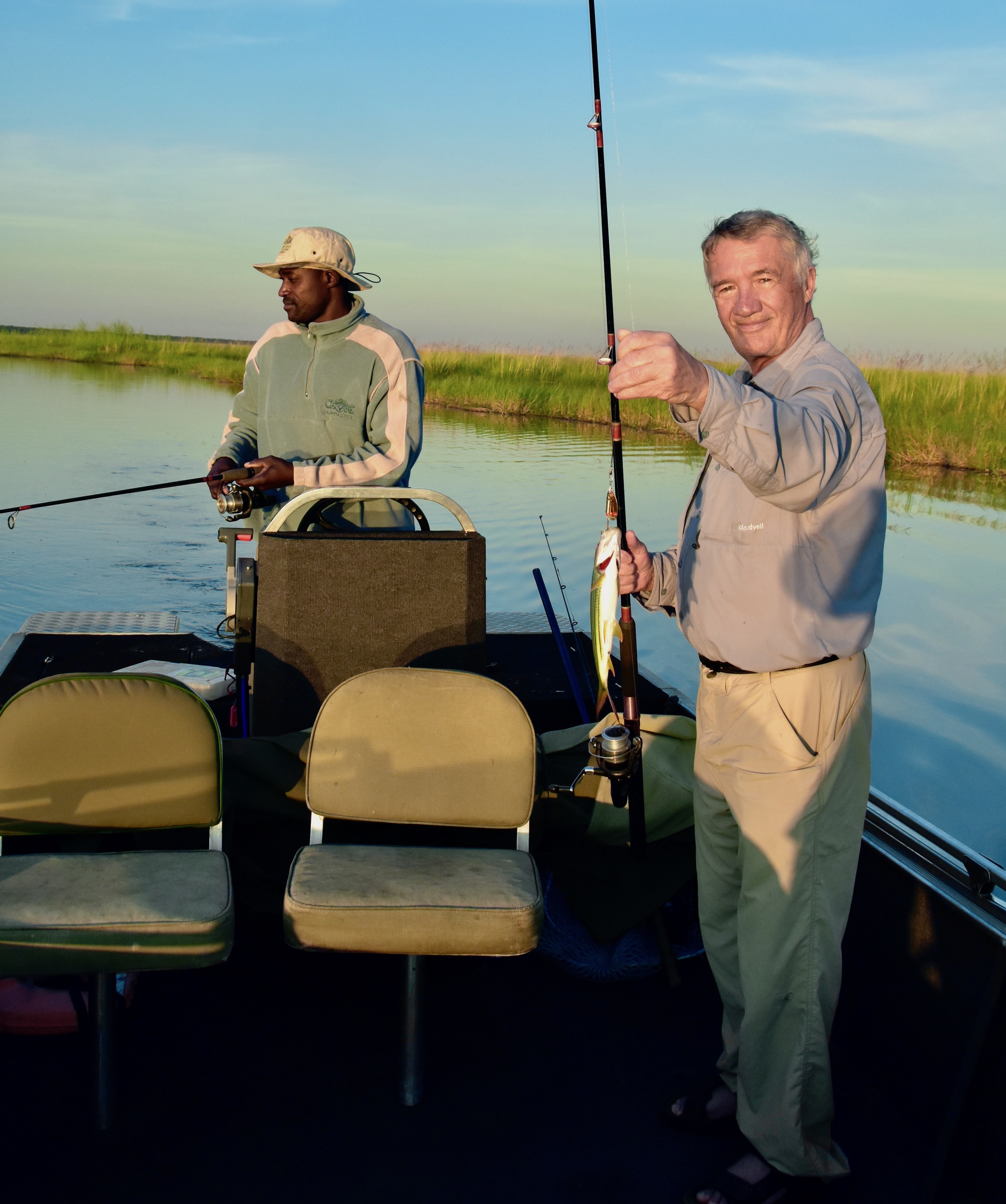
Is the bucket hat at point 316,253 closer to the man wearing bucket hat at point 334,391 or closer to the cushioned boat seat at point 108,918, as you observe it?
the man wearing bucket hat at point 334,391

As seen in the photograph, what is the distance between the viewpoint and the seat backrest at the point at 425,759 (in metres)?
2.29

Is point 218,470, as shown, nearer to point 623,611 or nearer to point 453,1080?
point 623,611

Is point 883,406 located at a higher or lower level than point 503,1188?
higher

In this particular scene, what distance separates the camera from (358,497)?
283cm

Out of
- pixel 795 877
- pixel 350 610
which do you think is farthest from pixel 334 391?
pixel 795 877

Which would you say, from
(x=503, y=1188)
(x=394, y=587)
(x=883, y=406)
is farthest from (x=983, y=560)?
(x=503, y=1188)

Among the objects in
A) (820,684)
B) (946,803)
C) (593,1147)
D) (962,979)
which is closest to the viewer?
(820,684)

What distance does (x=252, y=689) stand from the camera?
2.76 m

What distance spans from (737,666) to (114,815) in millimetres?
1296

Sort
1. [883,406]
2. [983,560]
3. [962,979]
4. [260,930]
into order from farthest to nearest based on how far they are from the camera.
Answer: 1. [883,406]
2. [983,560]
3. [260,930]
4. [962,979]

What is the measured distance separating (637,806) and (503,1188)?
743mm

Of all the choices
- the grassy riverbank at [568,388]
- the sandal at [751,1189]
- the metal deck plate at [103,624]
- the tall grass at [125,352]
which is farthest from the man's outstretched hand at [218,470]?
the tall grass at [125,352]

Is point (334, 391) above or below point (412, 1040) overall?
above

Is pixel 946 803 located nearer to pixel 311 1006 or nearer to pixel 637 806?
pixel 637 806
